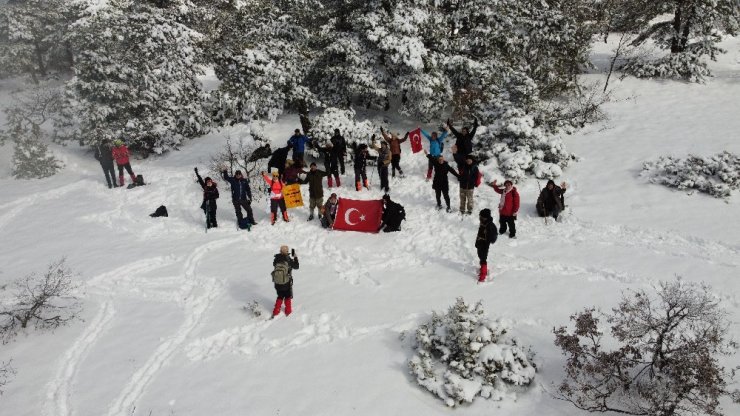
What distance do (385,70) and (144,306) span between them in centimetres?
1221

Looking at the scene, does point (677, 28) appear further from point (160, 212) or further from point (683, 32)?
point (160, 212)

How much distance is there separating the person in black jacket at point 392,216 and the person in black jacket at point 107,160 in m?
11.9

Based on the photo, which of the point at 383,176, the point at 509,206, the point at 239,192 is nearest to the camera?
the point at 509,206

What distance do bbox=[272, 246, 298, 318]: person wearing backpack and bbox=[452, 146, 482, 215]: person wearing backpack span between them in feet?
18.9

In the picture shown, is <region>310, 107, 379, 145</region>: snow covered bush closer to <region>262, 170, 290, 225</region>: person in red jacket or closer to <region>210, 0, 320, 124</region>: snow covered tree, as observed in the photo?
<region>210, 0, 320, 124</region>: snow covered tree

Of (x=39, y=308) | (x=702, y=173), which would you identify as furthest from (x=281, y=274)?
(x=702, y=173)

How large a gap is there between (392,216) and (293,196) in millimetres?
3690

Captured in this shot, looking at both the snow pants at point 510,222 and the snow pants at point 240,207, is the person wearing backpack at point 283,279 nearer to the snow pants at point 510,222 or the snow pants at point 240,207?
the snow pants at point 240,207

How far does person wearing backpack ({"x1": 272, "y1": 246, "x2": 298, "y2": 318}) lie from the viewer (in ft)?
30.8

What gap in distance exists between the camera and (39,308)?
1012 cm

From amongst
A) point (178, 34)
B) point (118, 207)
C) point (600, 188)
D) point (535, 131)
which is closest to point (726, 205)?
point (600, 188)

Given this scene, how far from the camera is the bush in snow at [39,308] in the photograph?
31.6 feet

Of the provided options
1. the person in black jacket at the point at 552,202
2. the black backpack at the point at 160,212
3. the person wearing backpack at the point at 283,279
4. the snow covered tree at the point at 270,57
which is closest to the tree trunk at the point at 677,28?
the person in black jacket at the point at 552,202

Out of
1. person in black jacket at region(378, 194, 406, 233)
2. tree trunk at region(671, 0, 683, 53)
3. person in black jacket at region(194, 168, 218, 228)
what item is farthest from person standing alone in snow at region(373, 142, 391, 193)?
tree trunk at region(671, 0, 683, 53)
